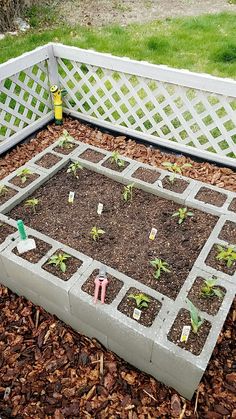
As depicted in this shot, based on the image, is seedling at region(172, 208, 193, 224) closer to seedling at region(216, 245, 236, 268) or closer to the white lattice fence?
seedling at region(216, 245, 236, 268)

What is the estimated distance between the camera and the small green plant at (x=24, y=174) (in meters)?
2.97

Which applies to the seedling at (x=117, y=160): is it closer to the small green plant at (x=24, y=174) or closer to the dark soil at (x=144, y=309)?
the small green plant at (x=24, y=174)

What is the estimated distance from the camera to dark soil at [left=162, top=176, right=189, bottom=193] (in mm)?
2915

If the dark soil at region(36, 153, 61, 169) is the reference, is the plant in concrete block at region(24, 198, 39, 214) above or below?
below

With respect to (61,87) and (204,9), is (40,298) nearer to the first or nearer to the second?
(61,87)

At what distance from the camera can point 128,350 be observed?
208 centimetres

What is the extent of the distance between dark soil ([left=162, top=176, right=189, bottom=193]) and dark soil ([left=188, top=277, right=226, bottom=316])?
0.97 metres

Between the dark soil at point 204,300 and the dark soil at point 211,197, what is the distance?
0.82 metres

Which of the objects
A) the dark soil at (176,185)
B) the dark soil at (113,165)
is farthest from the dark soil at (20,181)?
the dark soil at (176,185)

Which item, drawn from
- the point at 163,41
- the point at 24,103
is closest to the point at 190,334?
the point at 24,103

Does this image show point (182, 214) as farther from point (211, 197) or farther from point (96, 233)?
point (96, 233)

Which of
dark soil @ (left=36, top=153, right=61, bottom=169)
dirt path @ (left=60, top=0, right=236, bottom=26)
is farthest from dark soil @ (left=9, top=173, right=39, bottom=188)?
dirt path @ (left=60, top=0, right=236, bottom=26)

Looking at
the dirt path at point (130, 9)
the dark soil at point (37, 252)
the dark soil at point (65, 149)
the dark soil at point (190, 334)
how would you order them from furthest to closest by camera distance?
the dirt path at point (130, 9), the dark soil at point (65, 149), the dark soil at point (37, 252), the dark soil at point (190, 334)

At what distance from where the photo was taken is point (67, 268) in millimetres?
2271
